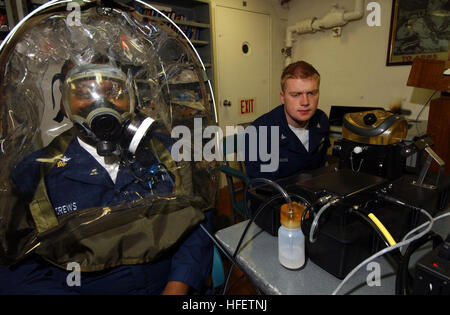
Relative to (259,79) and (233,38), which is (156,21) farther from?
(259,79)

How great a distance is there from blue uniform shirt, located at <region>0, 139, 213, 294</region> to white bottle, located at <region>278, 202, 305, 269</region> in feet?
1.21

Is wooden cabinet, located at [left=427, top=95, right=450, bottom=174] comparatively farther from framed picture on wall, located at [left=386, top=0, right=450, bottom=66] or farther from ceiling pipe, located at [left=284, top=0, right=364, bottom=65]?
ceiling pipe, located at [left=284, top=0, right=364, bottom=65]

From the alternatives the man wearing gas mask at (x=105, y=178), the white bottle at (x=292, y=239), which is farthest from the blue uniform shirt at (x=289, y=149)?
the white bottle at (x=292, y=239)

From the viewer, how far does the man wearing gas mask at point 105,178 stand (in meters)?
0.73

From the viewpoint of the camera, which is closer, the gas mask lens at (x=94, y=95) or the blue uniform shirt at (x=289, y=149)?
the gas mask lens at (x=94, y=95)

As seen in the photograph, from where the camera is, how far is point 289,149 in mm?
1428

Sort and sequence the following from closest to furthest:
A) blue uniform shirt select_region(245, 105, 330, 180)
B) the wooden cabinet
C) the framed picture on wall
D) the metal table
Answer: the metal table, blue uniform shirt select_region(245, 105, 330, 180), the wooden cabinet, the framed picture on wall

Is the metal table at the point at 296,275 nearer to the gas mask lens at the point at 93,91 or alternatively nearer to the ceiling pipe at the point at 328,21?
the gas mask lens at the point at 93,91

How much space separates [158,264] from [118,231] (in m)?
0.21

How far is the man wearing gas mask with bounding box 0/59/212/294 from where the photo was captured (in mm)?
726

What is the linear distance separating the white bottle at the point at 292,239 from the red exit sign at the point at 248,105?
2765mm

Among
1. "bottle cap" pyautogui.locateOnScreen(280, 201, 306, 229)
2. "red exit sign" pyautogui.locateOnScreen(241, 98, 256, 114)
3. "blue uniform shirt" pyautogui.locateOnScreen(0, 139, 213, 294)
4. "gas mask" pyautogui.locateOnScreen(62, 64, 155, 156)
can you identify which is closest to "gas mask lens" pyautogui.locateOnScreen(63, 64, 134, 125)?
"gas mask" pyautogui.locateOnScreen(62, 64, 155, 156)

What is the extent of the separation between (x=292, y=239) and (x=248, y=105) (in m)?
2.88

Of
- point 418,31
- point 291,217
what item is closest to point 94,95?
point 291,217
